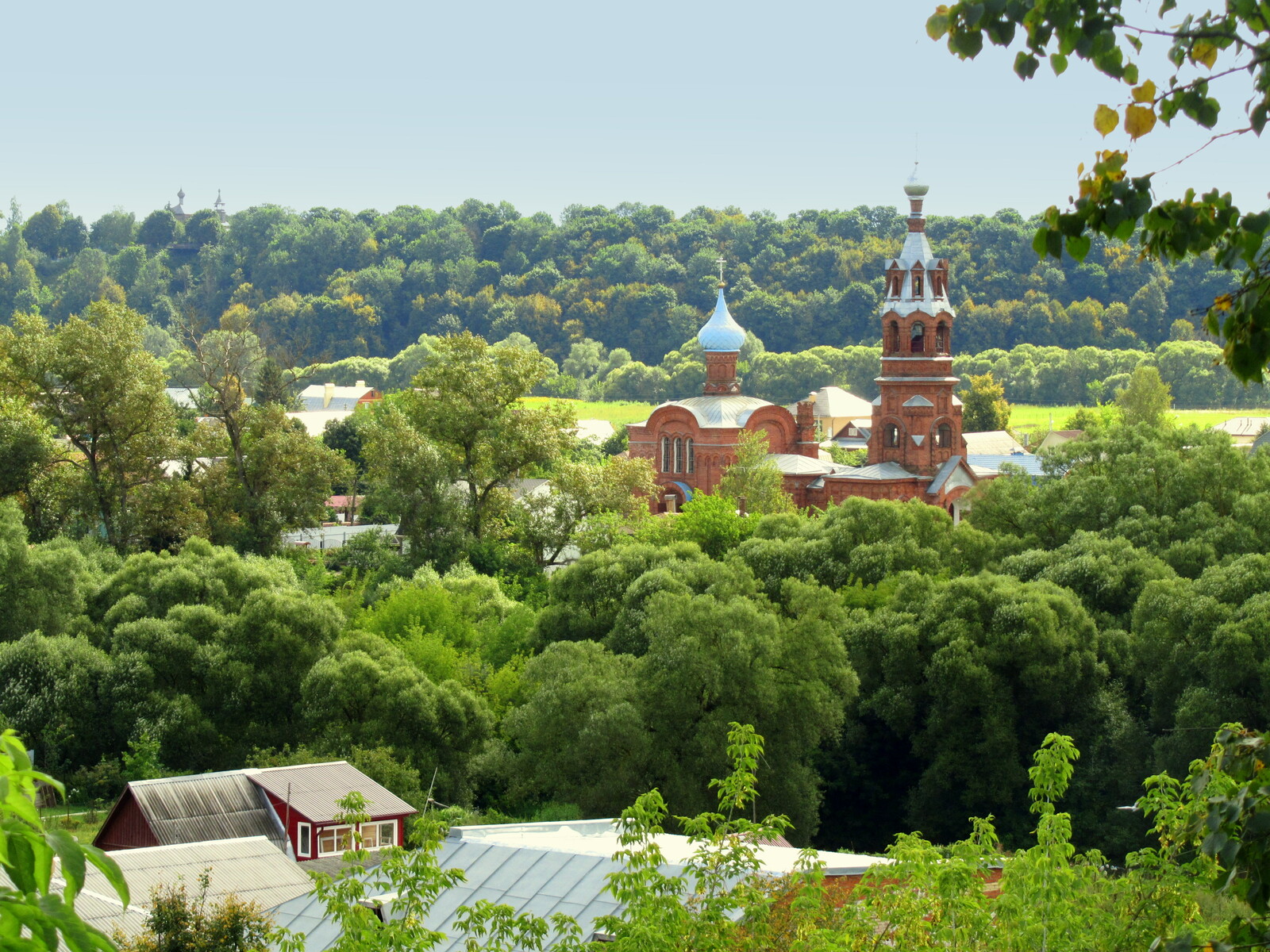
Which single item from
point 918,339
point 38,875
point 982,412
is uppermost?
point 918,339

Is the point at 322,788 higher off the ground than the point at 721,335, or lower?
lower

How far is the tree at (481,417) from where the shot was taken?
4891cm

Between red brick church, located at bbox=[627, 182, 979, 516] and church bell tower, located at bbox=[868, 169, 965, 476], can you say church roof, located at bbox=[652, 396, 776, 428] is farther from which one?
church bell tower, located at bbox=[868, 169, 965, 476]

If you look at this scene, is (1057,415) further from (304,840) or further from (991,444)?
(304,840)

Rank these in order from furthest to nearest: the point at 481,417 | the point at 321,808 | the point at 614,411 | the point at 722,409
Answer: the point at 614,411 < the point at 722,409 < the point at 481,417 < the point at 321,808

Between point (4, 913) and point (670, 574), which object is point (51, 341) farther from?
point (4, 913)

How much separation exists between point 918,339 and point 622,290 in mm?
92743

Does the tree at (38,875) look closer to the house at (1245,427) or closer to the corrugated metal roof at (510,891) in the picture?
the corrugated metal roof at (510,891)

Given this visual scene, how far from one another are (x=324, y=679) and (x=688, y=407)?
99.8ft

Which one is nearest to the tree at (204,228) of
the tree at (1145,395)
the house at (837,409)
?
the house at (837,409)

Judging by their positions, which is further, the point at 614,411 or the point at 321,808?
the point at 614,411

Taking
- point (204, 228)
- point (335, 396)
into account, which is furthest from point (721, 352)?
point (204, 228)

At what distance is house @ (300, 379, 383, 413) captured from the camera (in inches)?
4658

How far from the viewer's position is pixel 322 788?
27.9 meters
